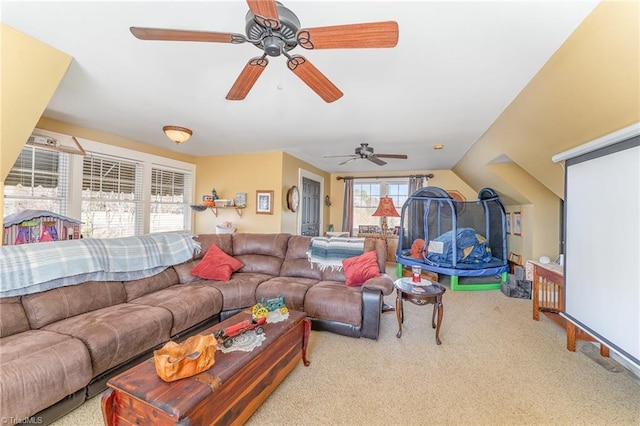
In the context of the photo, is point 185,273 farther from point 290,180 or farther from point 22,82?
point 290,180

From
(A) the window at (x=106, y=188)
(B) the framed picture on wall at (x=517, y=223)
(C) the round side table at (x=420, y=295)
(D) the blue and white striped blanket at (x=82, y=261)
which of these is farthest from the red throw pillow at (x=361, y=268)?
(A) the window at (x=106, y=188)

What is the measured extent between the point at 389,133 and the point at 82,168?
167 inches

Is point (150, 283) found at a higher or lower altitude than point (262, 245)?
lower

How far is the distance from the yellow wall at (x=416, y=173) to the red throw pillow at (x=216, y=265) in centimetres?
425

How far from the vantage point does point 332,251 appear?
131 inches

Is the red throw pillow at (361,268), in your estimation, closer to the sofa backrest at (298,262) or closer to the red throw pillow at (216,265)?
the sofa backrest at (298,262)

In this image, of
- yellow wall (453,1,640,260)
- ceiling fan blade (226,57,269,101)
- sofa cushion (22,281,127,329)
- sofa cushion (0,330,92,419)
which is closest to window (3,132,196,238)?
sofa cushion (22,281,127,329)

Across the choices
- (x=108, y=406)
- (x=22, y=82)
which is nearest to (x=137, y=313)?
(x=108, y=406)

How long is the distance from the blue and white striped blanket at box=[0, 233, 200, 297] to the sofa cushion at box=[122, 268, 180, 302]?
0.05m

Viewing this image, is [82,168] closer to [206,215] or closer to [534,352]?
[206,215]

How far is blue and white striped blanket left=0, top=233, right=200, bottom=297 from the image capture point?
192 centimetres

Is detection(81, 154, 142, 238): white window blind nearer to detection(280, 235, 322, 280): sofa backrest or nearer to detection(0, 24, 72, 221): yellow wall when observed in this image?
detection(0, 24, 72, 221): yellow wall

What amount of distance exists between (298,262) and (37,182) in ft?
10.8

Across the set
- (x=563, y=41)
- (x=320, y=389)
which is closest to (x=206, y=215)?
(x=320, y=389)
